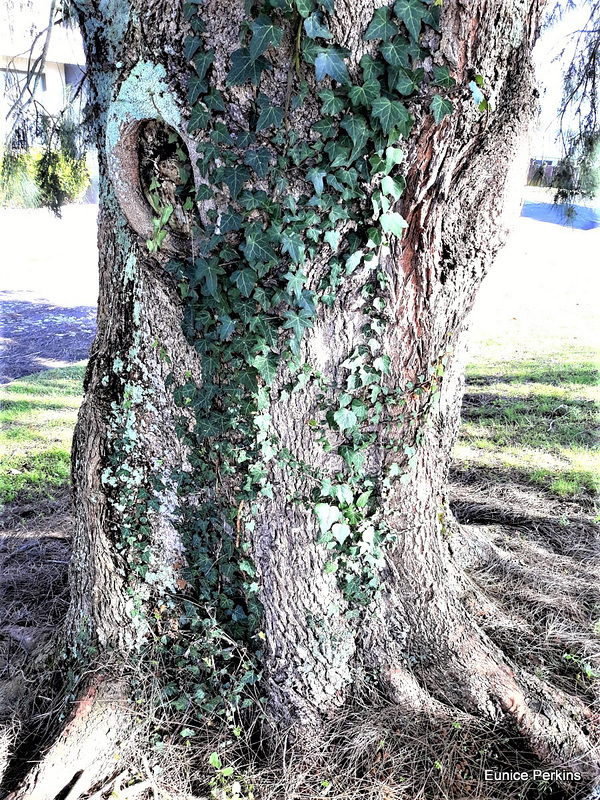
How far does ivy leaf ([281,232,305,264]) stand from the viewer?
1578 mm

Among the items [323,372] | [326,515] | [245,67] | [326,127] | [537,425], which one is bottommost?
[537,425]

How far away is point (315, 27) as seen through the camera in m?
1.40

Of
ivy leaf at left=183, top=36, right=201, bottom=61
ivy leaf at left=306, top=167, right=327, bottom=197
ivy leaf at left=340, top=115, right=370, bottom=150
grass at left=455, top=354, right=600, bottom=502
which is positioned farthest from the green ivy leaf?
grass at left=455, top=354, right=600, bottom=502

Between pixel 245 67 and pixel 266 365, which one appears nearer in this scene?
pixel 245 67

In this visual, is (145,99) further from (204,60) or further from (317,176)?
(317,176)

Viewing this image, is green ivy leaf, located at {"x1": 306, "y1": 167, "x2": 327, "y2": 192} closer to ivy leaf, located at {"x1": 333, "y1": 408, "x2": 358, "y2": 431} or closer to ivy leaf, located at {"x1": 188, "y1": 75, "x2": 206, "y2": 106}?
ivy leaf, located at {"x1": 188, "y1": 75, "x2": 206, "y2": 106}

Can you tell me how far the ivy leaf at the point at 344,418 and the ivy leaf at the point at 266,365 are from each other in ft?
0.79

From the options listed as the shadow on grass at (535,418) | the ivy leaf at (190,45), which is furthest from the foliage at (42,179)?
the shadow on grass at (535,418)

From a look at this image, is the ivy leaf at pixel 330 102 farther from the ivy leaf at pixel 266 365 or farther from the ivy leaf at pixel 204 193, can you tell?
the ivy leaf at pixel 266 365

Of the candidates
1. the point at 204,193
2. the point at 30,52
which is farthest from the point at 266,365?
the point at 30,52

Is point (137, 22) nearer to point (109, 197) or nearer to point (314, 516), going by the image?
point (109, 197)

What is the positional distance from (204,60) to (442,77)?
611mm

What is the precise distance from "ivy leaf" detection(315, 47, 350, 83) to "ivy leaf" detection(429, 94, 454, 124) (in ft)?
0.76

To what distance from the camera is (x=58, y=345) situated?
5.35 metres
